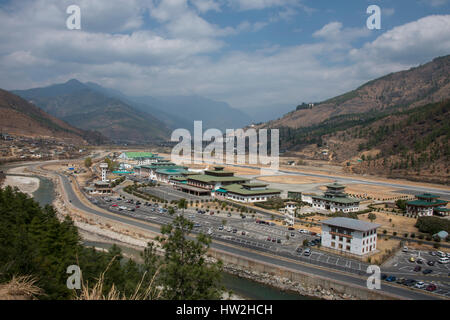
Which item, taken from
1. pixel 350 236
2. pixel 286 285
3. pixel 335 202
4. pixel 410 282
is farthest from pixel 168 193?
pixel 410 282

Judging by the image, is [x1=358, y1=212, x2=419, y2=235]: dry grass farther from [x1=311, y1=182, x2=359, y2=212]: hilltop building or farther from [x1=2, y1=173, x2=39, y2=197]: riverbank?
[x1=2, y1=173, x2=39, y2=197]: riverbank

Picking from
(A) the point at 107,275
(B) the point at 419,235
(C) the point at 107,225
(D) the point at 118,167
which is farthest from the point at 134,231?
(D) the point at 118,167

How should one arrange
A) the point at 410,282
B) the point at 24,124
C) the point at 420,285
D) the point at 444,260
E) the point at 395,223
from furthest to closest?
1. the point at 24,124
2. the point at 395,223
3. the point at 444,260
4. the point at 410,282
5. the point at 420,285

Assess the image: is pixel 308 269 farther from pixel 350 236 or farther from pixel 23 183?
pixel 23 183

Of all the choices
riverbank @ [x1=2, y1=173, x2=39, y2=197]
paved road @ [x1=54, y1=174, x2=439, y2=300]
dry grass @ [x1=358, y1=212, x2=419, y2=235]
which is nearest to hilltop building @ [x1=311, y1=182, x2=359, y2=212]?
dry grass @ [x1=358, y1=212, x2=419, y2=235]
